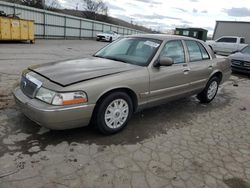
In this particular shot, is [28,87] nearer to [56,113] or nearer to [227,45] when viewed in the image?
[56,113]

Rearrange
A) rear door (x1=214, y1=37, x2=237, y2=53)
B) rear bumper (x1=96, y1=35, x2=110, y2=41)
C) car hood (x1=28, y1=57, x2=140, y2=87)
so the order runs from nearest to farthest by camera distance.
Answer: car hood (x1=28, y1=57, x2=140, y2=87), rear door (x1=214, y1=37, x2=237, y2=53), rear bumper (x1=96, y1=35, x2=110, y2=41)

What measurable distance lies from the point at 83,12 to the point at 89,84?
53.2 meters

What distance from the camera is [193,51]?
5.12 metres

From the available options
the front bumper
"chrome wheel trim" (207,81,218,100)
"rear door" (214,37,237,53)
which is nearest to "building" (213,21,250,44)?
"rear door" (214,37,237,53)

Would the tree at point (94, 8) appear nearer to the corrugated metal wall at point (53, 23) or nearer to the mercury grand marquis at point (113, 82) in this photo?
the corrugated metal wall at point (53, 23)

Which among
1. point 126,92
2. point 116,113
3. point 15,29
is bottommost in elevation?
point 116,113

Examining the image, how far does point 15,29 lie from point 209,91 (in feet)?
51.5

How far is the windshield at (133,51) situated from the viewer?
420 cm

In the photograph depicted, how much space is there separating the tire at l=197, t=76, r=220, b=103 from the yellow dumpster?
49.4 ft

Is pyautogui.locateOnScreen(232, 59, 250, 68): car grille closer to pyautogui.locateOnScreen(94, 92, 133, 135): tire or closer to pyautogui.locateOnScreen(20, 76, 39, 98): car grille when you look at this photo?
pyautogui.locateOnScreen(94, 92, 133, 135): tire

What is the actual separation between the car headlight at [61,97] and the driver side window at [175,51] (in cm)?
176

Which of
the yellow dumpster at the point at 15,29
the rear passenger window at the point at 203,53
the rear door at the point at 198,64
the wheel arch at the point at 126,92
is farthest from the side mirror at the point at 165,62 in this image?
the yellow dumpster at the point at 15,29

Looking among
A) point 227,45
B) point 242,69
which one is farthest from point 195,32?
point 242,69

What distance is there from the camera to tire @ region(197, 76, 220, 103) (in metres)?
5.69
